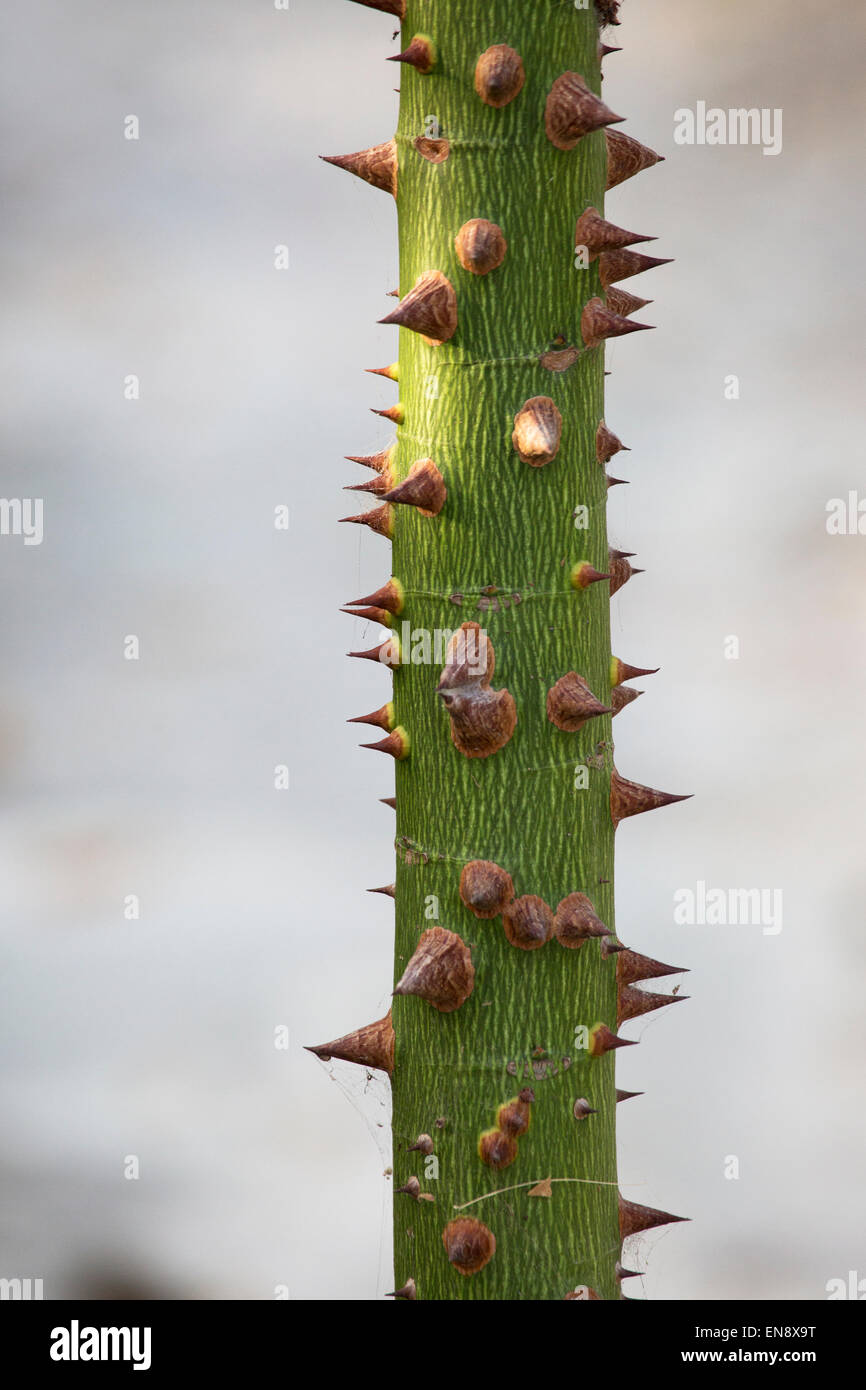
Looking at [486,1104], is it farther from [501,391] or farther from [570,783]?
[501,391]

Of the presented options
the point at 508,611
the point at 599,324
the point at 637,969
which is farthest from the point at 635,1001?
the point at 599,324

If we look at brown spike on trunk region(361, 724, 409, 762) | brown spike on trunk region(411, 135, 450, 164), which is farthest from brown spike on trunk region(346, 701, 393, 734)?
brown spike on trunk region(411, 135, 450, 164)

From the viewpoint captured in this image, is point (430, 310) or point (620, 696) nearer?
point (430, 310)

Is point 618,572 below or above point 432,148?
below

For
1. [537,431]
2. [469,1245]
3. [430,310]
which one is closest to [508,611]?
[537,431]

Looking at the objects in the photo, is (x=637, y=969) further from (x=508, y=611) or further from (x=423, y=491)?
(x=423, y=491)

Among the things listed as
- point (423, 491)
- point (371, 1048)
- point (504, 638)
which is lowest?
point (371, 1048)

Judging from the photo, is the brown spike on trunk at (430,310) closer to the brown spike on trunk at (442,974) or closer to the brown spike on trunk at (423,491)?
the brown spike on trunk at (423,491)

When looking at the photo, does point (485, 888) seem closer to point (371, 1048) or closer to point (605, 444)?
point (371, 1048)
